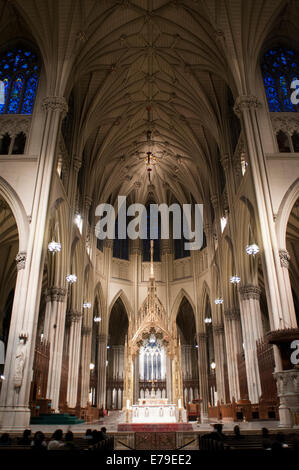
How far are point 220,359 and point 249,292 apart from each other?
866cm

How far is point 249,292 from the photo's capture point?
20.2m

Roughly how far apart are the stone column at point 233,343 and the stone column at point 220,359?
98.2 inches

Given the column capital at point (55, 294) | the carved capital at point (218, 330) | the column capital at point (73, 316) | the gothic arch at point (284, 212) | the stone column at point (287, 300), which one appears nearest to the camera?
the stone column at point (287, 300)

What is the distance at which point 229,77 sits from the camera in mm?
21141

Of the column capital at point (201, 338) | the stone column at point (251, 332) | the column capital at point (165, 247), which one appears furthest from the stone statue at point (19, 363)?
the column capital at point (165, 247)

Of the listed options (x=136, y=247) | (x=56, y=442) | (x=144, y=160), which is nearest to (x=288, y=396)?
(x=56, y=442)

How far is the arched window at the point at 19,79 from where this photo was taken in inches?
776

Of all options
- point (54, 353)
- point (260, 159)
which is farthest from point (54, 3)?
point (54, 353)

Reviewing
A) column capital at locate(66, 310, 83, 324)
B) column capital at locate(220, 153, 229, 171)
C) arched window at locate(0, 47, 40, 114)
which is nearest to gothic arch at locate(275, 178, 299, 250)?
column capital at locate(220, 153, 229, 171)

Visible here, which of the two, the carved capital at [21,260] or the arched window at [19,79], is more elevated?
the arched window at [19,79]

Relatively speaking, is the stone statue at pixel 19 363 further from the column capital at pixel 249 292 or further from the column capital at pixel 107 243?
the column capital at pixel 107 243

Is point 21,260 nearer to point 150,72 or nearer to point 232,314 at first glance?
point 232,314

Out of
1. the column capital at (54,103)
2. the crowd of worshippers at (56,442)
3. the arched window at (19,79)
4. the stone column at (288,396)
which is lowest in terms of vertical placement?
the crowd of worshippers at (56,442)

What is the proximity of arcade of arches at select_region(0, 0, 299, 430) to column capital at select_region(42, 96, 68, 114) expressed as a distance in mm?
67
